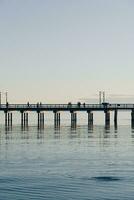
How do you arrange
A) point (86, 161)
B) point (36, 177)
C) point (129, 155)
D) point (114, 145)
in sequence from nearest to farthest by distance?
point (36, 177) → point (86, 161) → point (129, 155) → point (114, 145)

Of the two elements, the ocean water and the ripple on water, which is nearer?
the ocean water

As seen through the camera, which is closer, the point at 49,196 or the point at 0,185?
the point at 49,196

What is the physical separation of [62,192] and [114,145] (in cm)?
2985

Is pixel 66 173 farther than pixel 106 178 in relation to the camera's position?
Yes

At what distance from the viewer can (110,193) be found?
1037 inches

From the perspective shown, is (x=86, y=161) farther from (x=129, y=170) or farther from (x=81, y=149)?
(x=81, y=149)

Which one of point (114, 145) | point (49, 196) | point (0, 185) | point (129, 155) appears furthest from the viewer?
point (114, 145)

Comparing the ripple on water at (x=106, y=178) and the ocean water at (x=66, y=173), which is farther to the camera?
the ripple on water at (x=106, y=178)

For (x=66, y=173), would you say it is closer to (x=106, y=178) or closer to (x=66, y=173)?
(x=66, y=173)

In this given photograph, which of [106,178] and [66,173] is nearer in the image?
[106,178]

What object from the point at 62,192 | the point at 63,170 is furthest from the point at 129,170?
the point at 62,192

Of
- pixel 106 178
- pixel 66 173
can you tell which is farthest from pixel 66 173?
pixel 106 178

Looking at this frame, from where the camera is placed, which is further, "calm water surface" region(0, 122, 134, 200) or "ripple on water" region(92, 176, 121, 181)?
"ripple on water" region(92, 176, 121, 181)

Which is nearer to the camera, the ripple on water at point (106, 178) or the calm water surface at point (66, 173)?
the calm water surface at point (66, 173)
